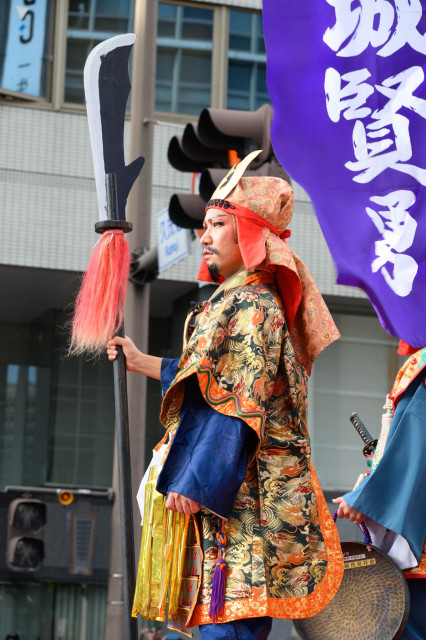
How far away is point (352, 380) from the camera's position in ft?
35.9

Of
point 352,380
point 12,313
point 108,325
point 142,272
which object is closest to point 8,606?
point 12,313

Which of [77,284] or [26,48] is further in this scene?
[77,284]

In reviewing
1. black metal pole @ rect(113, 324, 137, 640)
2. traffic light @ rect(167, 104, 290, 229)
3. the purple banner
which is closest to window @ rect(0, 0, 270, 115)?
traffic light @ rect(167, 104, 290, 229)

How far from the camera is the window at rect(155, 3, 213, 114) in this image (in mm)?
10797

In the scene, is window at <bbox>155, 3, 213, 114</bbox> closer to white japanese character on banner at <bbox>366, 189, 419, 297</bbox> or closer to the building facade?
the building facade

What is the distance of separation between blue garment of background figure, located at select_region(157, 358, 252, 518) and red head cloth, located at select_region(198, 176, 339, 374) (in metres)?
0.44

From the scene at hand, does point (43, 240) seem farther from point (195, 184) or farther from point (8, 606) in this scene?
point (8, 606)

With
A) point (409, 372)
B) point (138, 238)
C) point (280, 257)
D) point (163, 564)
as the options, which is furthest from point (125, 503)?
point (138, 238)

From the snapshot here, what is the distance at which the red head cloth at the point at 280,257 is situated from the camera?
337 cm

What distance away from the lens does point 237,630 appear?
301cm

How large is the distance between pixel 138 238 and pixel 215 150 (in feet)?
3.43

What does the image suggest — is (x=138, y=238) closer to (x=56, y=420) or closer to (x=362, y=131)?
(x=362, y=131)

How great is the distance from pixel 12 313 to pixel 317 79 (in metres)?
8.64

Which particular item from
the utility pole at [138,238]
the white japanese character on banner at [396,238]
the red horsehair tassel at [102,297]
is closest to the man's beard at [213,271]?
the red horsehair tassel at [102,297]
